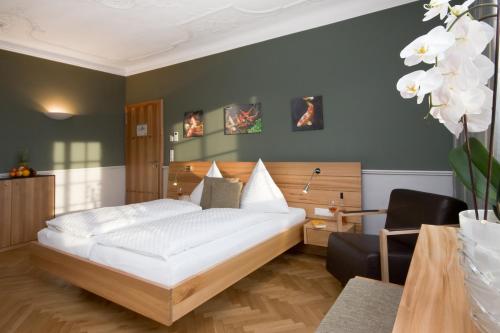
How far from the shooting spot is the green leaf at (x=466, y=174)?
2.28ft

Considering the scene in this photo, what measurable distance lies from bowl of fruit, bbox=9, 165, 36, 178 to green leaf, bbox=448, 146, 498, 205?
541 cm

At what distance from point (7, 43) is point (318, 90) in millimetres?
4672

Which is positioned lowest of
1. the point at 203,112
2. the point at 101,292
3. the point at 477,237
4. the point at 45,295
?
the point at 45,295

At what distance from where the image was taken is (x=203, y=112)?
500 centimetres

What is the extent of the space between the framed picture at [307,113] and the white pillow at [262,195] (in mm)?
769

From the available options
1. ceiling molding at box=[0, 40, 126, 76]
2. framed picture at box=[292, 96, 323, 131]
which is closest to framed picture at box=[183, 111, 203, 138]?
framed picture at box=[292, 96, 323, 131]

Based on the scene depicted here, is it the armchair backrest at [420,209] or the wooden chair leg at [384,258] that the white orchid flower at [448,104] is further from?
the armchair backrest at [420,209]

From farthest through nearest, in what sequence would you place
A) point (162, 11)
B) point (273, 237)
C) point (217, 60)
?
1. point (217, 60)
2. point (162, 11)
3. point (273, 237)

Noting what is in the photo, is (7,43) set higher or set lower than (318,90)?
higher

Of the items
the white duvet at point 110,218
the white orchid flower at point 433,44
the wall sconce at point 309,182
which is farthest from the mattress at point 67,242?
the white orchid flower at point 433,44

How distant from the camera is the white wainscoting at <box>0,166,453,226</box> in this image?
3.28 metres

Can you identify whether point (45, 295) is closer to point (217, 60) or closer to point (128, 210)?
point (128, 210)

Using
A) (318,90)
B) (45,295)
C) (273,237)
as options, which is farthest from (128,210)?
(318,90)

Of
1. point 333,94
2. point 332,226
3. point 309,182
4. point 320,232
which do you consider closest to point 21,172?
point 309,182
